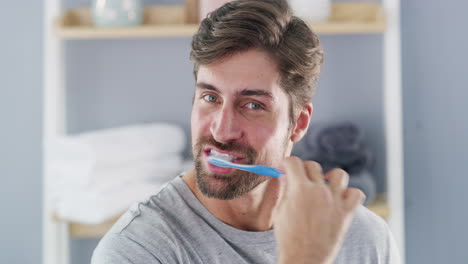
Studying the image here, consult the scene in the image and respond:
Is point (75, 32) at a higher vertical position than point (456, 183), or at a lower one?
higher

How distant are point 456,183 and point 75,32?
46.5 inches

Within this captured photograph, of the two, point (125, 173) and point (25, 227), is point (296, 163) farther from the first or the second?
point (25, 227)

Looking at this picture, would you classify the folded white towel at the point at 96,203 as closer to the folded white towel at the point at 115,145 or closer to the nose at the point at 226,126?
the folded white towel at the point at 115,145

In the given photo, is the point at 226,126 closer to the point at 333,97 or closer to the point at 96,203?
the point at 96,203

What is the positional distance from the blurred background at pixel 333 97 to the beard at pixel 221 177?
770 mm

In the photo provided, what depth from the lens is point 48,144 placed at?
1577 mm

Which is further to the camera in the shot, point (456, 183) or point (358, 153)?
point (456, 183)

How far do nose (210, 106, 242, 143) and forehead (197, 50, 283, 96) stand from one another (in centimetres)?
4

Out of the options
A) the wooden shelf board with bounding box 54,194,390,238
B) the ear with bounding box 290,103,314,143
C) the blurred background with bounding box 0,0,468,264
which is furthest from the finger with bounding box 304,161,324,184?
the blurred background with bounding box 0,0,468,264

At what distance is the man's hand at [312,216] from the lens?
79 cm

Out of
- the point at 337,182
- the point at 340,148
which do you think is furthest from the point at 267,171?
the point at 340,148

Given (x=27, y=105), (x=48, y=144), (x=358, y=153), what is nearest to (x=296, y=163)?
(x=358, y=153)

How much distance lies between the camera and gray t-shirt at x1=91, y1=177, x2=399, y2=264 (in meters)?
0.94

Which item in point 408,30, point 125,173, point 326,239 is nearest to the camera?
point 326,239
